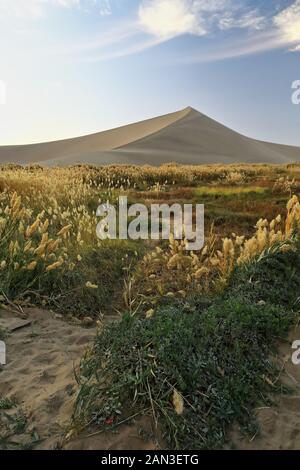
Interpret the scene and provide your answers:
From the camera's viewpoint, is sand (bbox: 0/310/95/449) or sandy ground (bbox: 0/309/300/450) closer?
sandy ground (bbox: 0/309/300/450)

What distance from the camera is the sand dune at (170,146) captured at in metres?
69.7

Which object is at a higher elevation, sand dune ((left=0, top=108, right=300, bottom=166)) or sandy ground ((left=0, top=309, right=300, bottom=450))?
sand dune ((left=0, top=108, right=300, bottom=166))

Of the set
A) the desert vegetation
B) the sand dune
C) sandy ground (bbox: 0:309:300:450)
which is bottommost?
sandy ground (bbox: 0:309:300:450)

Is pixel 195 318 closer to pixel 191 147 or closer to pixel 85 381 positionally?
pixel 85 381

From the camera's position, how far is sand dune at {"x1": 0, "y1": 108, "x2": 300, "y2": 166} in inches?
2744

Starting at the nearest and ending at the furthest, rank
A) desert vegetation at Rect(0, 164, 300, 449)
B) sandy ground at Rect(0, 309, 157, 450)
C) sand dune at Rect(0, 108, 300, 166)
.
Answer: sandy ground at Rect(0, 309, 157, 450) → desert vegetation at Rect(0, 164, 300, 449) → sand dune at Rect(0, 108, 300, 166)

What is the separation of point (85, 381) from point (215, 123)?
346 ft

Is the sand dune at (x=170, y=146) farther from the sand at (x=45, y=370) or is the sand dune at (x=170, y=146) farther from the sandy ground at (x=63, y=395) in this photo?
the sandy ground at (x=63, y=395)

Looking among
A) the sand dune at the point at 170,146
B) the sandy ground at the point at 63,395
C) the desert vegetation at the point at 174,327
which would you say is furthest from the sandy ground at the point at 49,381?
the sand dune at the point at 170,146

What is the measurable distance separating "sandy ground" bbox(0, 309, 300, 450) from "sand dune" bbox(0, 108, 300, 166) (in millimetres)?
53066

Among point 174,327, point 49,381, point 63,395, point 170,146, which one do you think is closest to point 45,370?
point 49,381

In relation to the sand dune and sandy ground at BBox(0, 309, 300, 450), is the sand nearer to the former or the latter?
sandy ground at BBox(0, 309, 300, 450)

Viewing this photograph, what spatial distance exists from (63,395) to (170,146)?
7689 centimetres

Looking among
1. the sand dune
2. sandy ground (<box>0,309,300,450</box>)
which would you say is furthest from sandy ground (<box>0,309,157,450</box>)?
the sand dune
